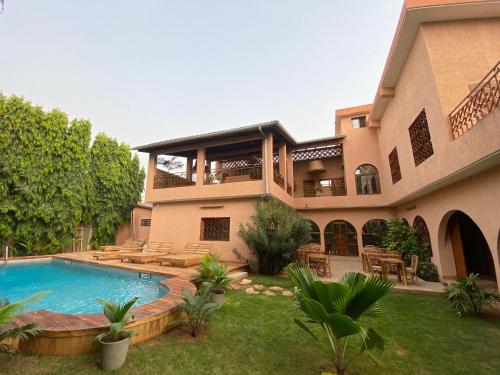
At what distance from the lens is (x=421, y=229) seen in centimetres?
973

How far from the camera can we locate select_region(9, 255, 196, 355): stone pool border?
10.8ft

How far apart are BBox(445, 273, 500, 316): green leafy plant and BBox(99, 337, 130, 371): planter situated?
712 cm

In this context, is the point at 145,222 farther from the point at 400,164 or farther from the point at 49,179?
the point at 400,164

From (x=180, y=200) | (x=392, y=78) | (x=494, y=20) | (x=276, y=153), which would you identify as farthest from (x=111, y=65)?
(x=494, y=20)

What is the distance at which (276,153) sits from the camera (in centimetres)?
1487

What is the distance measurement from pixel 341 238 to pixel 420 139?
8.22 metres

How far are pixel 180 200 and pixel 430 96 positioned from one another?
1209 centimetres

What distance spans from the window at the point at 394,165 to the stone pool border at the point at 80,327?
453 inches

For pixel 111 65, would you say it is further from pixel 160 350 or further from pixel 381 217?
pixel 381 217

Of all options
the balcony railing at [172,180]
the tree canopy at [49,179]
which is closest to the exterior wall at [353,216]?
the balcony railing at [172,180]

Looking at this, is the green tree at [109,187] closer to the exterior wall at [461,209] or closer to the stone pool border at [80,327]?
the stone pool border at [80,327]

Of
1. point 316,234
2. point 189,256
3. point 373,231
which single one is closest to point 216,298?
point 189,256

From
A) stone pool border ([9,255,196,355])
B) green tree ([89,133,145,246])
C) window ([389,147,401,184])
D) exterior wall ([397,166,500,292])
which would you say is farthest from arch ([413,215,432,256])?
green tree ([89,133,145,246])

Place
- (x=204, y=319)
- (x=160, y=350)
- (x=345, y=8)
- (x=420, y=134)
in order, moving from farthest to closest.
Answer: (x=345, y=8), (x=420, y=134), (x=204, y=319), (x=160, y=350)
